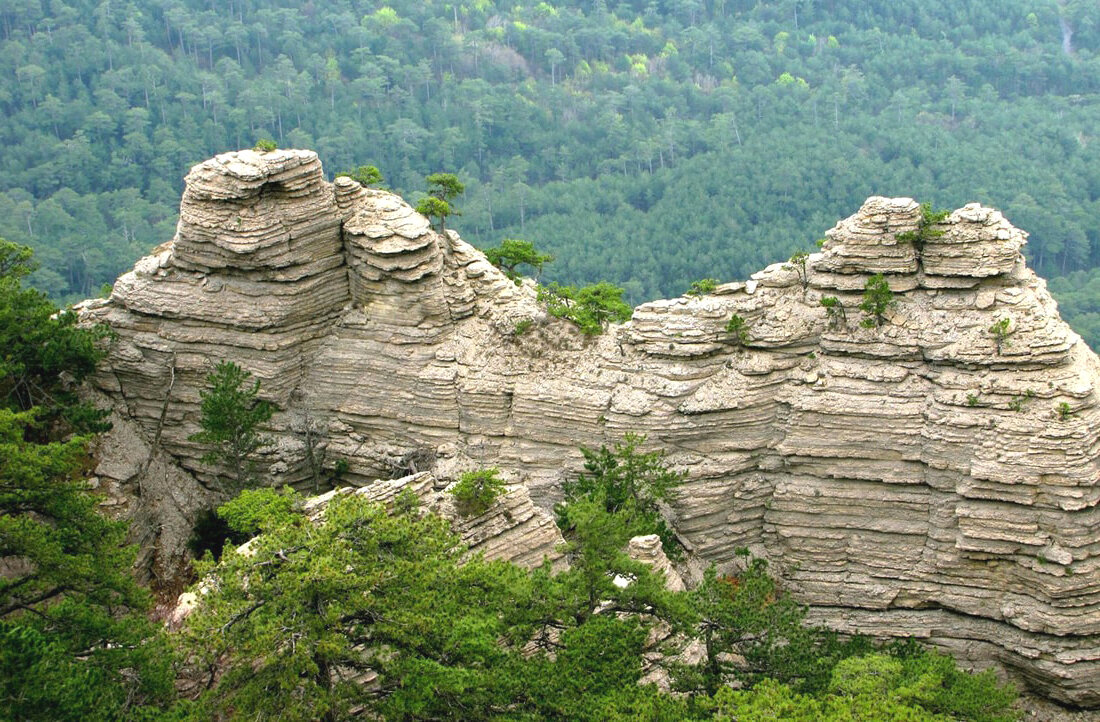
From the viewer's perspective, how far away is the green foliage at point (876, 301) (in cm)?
3706

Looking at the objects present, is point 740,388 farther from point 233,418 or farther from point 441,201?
point 233,418

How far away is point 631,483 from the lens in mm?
37594

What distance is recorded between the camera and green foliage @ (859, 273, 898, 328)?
37.1 meters

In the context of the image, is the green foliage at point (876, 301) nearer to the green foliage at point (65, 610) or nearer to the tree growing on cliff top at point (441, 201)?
the tree growing on cliff top at point (441, 201)

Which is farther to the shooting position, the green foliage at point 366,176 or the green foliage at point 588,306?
the green foliage at point 366,176

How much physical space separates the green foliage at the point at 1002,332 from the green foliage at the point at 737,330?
6.75 m

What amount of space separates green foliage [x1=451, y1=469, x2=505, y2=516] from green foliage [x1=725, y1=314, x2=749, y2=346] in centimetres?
866

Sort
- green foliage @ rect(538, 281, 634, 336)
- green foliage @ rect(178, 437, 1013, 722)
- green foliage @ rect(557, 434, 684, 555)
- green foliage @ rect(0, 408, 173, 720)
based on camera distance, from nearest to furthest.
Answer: green foliage @ rect(0, 408, 173, 720) → green foliage @ rect(178, 437, 1013, 722) → green foliage @ rect(557, 434, 684, 555) → green foliage @ rect(538, 281, 634, 336)

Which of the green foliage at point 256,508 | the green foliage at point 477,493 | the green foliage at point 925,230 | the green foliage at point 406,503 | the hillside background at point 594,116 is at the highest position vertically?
the green foliage at point 925,230

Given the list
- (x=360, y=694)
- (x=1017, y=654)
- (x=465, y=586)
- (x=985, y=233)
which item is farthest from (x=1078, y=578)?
(x=360, y=694)

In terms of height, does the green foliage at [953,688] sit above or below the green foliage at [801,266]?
below

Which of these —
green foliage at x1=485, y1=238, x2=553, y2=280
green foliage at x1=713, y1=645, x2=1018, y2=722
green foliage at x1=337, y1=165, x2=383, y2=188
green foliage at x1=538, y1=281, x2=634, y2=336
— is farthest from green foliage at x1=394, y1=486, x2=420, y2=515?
green foliage at x1=485, y1=238, x2=553, y2=280

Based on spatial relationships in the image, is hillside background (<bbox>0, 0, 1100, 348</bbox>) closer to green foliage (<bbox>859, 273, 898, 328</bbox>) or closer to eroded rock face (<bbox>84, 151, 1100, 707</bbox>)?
eroded rock face (<bbox>84, 151, 1100, 707</bbox>)

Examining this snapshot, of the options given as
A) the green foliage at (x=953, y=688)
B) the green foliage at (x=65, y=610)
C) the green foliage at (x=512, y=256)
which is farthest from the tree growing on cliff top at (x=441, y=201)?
the green foliage at (x=953, y=688)
